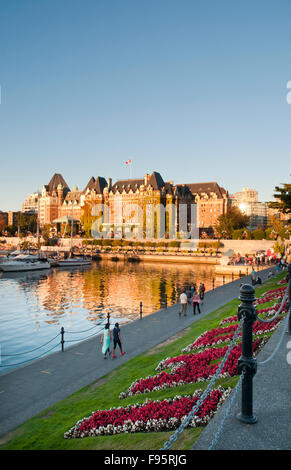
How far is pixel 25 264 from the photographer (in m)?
66.9

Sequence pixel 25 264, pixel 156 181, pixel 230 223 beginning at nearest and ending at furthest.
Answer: pixel 25 264 → pixel 230 223 → pixel 156 181

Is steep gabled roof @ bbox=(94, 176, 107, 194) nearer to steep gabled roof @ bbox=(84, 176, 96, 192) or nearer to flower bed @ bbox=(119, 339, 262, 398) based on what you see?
steep gabled roof @ bbox=(84, 176, 96, 192)

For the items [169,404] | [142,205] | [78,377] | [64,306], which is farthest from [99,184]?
[169,404]

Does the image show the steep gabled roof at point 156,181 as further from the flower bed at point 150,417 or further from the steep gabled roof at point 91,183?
the flower bed at point 150,417

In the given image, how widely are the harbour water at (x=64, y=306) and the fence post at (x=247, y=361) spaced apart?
11421mm

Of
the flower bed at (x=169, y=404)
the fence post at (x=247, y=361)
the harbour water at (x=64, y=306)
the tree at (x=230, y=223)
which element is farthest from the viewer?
the tree at (x=230, y=223)

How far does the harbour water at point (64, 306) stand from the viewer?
67.7ft

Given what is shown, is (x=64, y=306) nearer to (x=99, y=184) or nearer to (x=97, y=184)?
(x=97, y=184)

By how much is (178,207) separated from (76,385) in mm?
136769

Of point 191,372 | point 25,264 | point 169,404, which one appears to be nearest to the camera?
point 169,404

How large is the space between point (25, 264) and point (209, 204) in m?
104

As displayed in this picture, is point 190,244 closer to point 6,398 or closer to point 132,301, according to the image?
point 132,301

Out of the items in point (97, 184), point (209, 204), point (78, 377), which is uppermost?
point (97, 184)

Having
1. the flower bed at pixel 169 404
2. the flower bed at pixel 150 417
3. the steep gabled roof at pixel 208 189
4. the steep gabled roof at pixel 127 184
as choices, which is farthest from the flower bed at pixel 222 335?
the steep gabled roof at pixel 208 189
